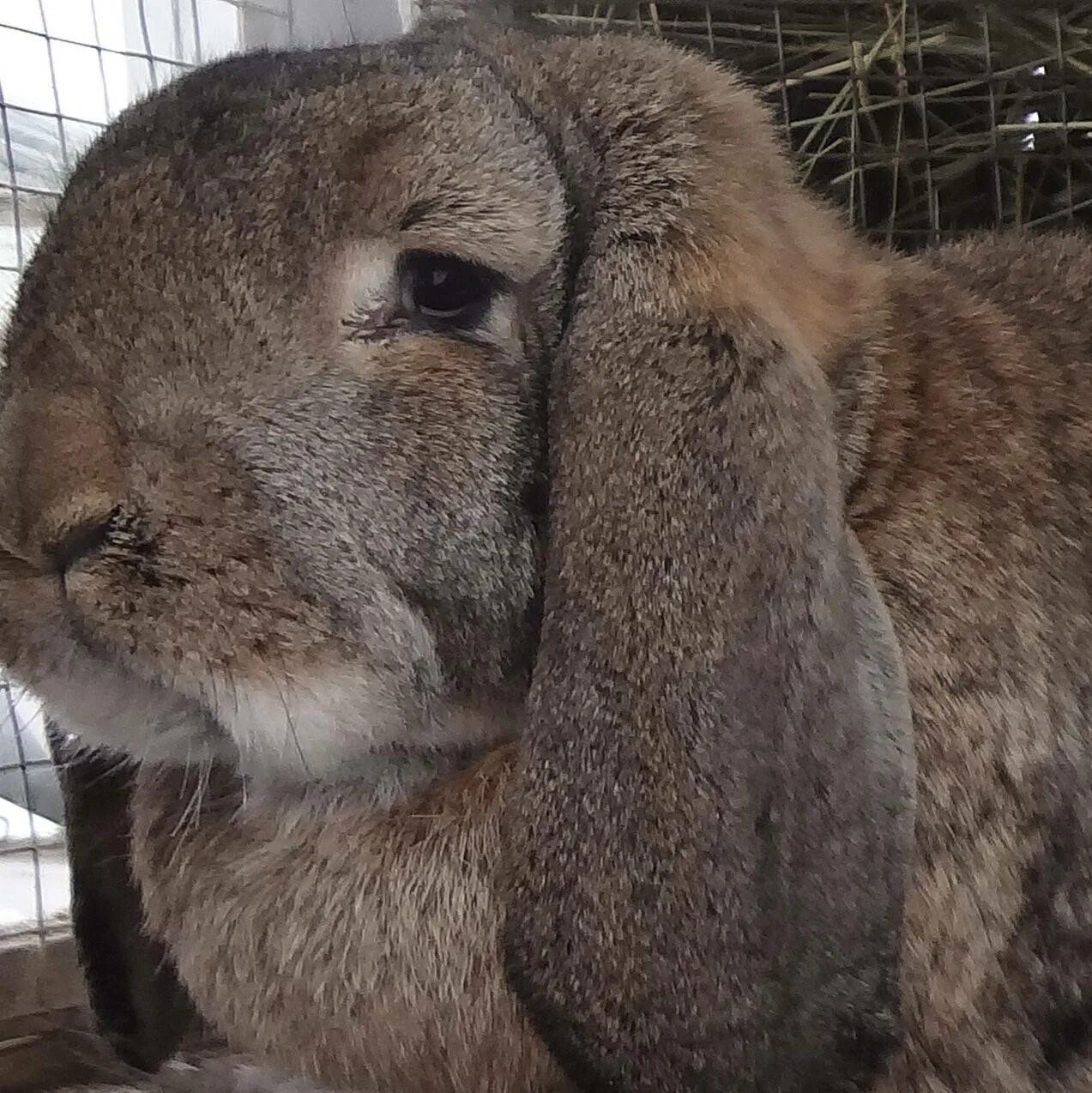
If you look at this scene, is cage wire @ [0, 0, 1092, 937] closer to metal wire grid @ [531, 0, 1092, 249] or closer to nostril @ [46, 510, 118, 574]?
metal wire grid @ [531, 0, 1092, 249]

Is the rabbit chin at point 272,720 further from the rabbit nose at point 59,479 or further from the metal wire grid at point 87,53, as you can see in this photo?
the metal wire grid at point 87,53

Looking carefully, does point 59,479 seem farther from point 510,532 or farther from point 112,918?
point 112,918

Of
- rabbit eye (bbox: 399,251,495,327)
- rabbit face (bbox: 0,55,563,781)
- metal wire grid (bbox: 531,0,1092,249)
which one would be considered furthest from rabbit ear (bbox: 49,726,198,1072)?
metal wire grid (bbox: 531,0,1092,249)

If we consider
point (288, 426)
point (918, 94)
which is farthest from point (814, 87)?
point (288, 426)

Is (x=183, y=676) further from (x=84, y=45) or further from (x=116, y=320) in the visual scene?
(x=84, y=45)

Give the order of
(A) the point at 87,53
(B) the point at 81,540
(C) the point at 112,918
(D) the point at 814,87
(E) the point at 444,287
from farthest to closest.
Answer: (D) the point at 814,87 < (A) the point at 87,53 < (C) the point at 112,918 < (E) the point at 444,287 < (B) the point at 81,540

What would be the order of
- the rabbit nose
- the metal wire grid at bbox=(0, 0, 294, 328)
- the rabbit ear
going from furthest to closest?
the metal wire grid at bbox=(0, 0, 294, 328)
the rabbit ear
the rabbit nose

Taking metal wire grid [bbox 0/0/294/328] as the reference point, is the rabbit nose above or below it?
below

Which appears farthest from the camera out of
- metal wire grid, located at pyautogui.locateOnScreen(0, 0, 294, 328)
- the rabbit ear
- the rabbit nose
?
metal wire grid, located at pyautogui.locateOnScreen(0, 0, 294, 328)
